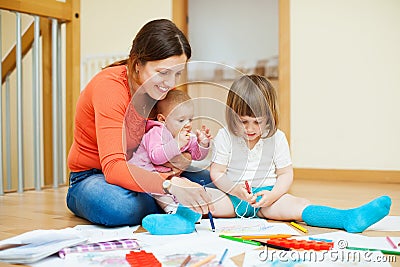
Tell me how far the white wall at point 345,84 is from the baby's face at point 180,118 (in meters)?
1.74

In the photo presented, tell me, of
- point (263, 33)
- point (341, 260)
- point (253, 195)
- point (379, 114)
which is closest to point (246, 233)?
point (253, 195)

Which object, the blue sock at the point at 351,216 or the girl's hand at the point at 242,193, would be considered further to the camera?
the girl's hand at the point at 242,193

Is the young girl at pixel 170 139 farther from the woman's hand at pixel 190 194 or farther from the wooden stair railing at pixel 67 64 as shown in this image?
the wooden stair railing at pixel 67 64

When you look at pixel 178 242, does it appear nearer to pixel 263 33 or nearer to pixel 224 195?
pixel 224 195

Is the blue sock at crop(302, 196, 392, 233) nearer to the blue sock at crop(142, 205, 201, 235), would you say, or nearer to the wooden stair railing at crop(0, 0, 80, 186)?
the blue sock at crop(142, 205, 201, 235)

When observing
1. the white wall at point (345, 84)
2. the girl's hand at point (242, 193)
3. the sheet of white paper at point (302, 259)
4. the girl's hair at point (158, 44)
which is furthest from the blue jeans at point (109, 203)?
the white wall at point (345, 84)

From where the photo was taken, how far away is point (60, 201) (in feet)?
6.60

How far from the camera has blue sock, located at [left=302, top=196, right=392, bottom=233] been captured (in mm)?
Answer: 1256

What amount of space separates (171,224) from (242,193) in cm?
24

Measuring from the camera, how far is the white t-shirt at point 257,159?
1.47 m

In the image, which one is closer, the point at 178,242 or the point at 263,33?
the point at 178,242

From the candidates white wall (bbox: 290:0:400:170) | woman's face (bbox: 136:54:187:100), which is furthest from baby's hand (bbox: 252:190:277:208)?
white wall (bbox: 290:0:400:170)

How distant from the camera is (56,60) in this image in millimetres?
2500

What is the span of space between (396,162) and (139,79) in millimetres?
1804
